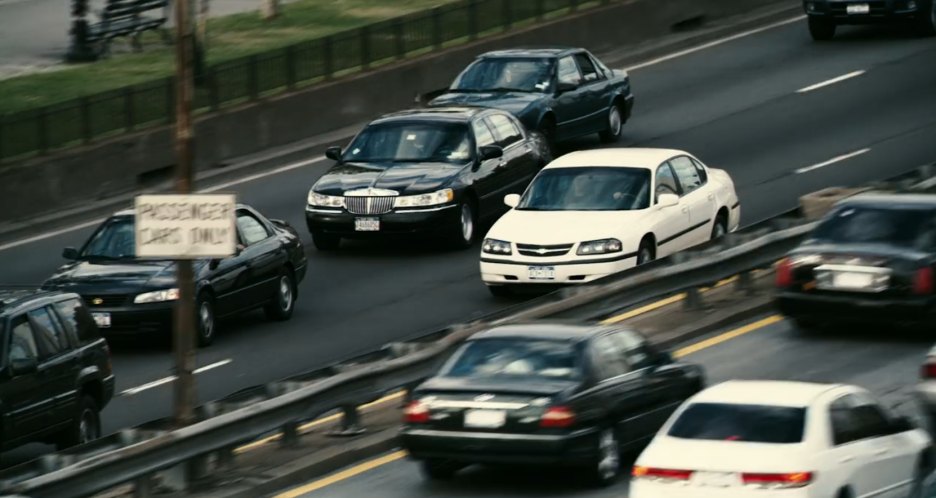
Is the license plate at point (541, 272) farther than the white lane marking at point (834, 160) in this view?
No

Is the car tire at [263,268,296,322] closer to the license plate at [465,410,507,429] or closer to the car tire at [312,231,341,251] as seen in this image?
the car tire at [312,231,341,251]

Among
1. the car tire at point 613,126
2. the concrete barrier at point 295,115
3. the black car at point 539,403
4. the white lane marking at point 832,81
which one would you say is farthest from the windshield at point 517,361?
the white lane marking at point 832,81

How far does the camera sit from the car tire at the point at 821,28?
138 feet

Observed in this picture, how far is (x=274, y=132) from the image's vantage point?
119 feet

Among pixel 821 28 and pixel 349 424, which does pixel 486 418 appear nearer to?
pixel 349 424

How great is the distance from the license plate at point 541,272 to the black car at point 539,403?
704cm

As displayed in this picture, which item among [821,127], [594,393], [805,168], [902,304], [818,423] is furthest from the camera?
[821,127]

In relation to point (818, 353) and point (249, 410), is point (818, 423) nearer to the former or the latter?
point (249, 410)

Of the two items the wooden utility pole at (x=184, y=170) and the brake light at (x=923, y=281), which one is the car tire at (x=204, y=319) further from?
the brake light at (x=923, y=281)

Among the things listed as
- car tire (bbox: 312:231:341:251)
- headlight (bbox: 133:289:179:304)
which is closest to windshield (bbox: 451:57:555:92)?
car tire (bbox: 312:231:341:251)

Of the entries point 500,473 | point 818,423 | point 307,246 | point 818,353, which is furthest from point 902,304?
point 307,246

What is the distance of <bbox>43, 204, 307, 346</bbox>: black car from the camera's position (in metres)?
23.8

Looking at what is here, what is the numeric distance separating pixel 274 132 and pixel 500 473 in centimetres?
1896

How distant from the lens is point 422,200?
1105 inches
